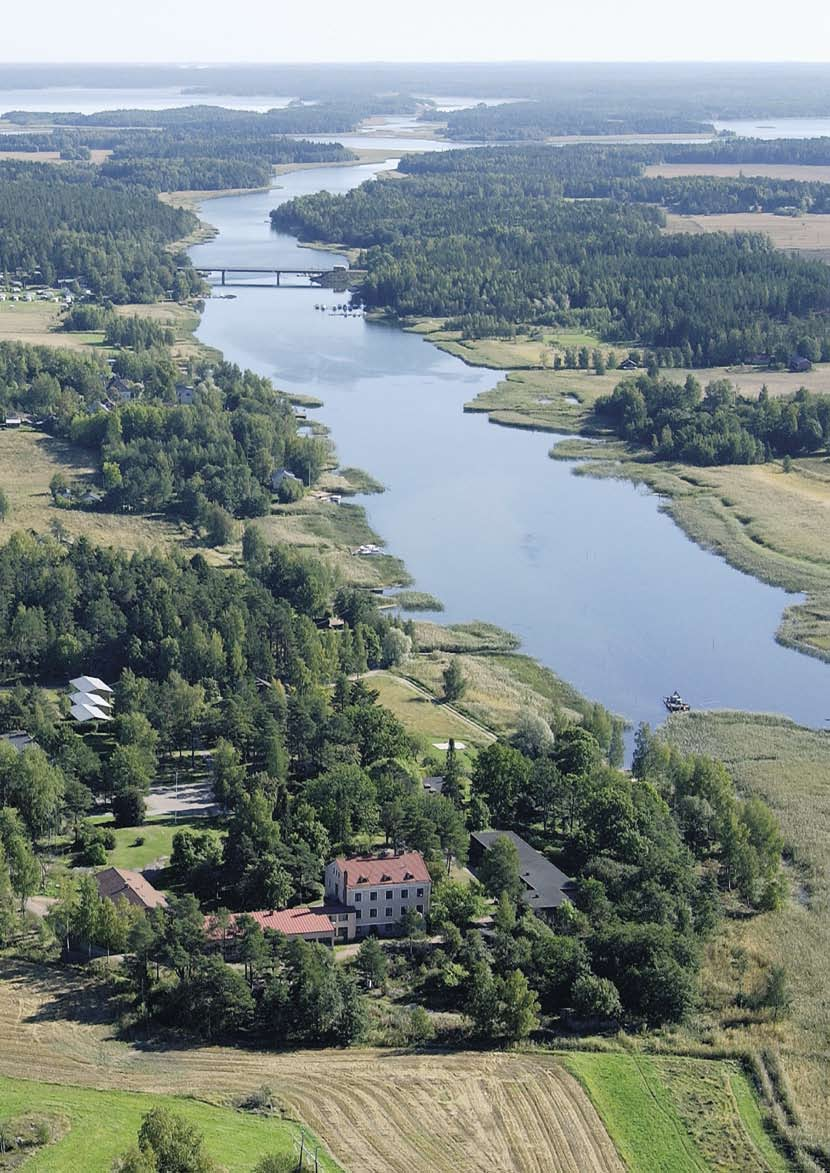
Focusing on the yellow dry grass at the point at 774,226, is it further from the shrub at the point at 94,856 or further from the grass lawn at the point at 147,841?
the shrub at the point at 94,856

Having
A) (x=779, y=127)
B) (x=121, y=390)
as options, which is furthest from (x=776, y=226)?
(x=779, y=127)

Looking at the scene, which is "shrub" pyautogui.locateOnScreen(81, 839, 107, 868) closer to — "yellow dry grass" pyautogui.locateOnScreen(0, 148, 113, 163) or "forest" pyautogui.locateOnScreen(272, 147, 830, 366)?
"forest" pyautogui.locateOnScreen(272, 147, 830, 366)

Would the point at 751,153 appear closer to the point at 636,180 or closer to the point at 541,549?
the point at 636,180

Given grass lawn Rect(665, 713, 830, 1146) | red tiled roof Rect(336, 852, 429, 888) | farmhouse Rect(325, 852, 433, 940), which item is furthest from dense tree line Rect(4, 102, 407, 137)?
farmhouse Rect(325, 852, 433, 940)

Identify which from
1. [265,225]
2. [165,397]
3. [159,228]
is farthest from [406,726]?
[265,225]

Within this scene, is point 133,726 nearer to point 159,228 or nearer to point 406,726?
point 406,726

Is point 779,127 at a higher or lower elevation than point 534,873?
higher
